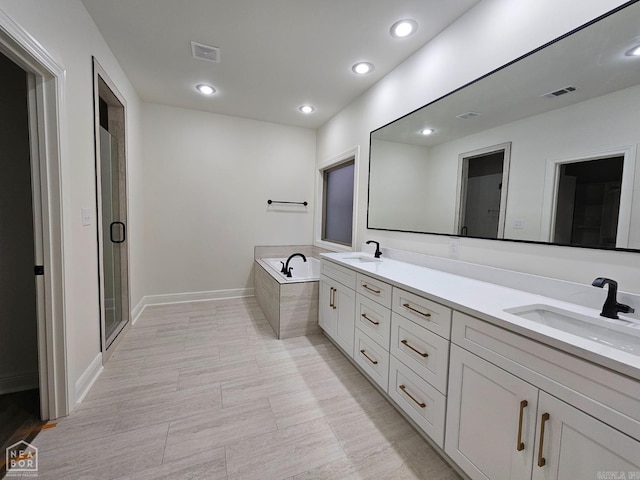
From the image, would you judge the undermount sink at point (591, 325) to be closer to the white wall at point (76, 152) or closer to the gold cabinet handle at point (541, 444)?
the gold cabinet handle at point (541, 444)

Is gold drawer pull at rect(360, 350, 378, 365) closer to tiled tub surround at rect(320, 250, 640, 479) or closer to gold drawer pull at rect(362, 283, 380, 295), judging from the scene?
tiled tub surround at rect(320, 250, 640, 479)

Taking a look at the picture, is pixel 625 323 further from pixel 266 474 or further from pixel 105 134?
pixel 105 134

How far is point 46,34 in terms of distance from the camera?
1380mm

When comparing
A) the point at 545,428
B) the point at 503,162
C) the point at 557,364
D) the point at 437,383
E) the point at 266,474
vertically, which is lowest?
the point at 266,474

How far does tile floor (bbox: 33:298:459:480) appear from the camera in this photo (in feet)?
4.25

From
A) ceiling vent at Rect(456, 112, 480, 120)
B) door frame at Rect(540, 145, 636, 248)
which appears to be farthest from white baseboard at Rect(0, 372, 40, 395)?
ceiling vent at Rect(456, 112, 480, 120)

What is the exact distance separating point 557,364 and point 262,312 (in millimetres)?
2953

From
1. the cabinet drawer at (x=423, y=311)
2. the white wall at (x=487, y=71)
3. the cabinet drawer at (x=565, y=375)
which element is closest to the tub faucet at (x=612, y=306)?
the white wall at (x=487, y=71)

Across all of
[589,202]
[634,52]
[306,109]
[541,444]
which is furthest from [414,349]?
[306,109]

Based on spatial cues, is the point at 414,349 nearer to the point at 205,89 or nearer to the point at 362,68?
the point at 362,68

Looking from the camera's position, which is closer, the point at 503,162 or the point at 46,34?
the point at 46,34

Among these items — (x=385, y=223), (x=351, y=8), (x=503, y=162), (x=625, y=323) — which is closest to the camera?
(x=625, y=323)

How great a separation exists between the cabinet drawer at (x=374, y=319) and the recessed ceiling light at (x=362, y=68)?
6.53 ft

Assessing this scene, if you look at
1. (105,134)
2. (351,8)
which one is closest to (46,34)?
(105,134)
